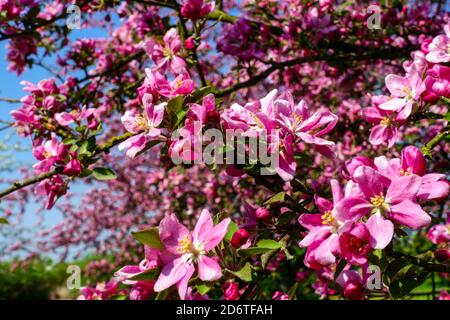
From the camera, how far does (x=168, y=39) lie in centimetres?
211

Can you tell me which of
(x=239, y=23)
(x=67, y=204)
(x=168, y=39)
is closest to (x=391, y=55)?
(x=239, y=23)

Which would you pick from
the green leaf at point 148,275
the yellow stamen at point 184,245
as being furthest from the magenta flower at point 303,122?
the green leaf at point 148,275

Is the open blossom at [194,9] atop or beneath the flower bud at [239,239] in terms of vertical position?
atop

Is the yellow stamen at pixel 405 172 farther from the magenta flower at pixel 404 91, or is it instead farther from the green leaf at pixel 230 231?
the green leaf at pixel 230 231

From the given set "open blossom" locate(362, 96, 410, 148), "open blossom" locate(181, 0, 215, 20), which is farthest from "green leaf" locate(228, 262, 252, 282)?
"open blossom" locate(181, 0, 215, 20)

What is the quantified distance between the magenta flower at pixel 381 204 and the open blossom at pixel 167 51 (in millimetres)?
1219

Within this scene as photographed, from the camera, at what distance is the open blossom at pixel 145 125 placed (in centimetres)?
131

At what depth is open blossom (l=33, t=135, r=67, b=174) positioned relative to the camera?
180 centimetres

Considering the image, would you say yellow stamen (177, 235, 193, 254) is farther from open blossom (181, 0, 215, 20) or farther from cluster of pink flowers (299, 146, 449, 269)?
open blossom (181, 0, 215, 20)

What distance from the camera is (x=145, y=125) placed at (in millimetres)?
1357

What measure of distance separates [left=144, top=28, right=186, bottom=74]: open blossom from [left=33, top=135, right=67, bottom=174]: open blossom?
569 millimetres

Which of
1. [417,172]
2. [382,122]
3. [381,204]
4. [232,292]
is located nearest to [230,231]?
[232,292]
